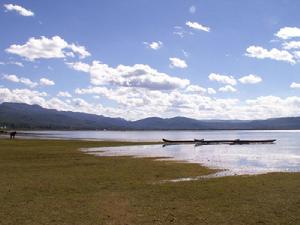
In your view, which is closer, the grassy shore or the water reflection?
the grassy shore

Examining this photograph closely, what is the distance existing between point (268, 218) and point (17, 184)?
49.7 ft

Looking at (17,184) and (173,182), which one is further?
(173,182)

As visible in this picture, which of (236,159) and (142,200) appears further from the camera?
(236,159)

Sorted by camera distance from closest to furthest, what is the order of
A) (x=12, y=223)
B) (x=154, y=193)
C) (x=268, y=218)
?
(x=12, y=223)
(x=268, y=218)
(x=154, y=193)

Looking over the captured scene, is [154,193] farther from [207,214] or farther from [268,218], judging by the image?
[268,218]

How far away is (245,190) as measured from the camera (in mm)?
22875

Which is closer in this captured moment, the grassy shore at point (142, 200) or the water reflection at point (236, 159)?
the grassy shore at point (142, 200)

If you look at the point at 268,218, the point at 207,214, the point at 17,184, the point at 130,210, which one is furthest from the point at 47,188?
the point at 268,218

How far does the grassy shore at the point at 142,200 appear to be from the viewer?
15.6 m

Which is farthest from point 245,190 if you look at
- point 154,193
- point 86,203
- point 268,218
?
point 86,203

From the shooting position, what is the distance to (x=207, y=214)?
16.4 m

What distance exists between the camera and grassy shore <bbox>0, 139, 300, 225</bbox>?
15633 mm

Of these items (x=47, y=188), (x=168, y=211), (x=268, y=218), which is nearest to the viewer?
(x=268, y=218)

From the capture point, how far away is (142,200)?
1952 cm
